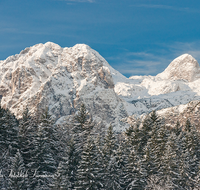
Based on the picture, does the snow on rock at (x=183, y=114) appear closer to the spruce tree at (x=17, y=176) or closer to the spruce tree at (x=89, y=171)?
the spruce tree at (x=89, y=171)

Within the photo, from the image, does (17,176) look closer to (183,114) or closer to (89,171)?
(89,171)

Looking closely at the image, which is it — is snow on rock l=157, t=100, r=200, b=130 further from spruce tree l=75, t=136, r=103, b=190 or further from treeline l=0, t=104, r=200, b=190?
spruce tree l=75, t=136, r=103, b=190

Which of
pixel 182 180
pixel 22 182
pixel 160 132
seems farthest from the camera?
pixel 160 132

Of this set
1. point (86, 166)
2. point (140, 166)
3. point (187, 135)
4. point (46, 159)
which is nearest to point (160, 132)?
point (187, 135)

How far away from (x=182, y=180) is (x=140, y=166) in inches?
318

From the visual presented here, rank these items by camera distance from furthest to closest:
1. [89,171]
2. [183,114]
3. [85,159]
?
[183,114]
[85,159]
[89,171]

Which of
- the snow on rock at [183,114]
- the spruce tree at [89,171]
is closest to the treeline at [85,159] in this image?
the spruce tree at [89,171]

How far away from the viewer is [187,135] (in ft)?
186

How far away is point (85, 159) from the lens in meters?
43.6

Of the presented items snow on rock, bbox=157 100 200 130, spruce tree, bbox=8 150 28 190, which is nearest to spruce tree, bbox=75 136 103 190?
spruce tree, bbox=8 150 28 190

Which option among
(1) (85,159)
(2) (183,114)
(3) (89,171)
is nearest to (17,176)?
(1) (85,159)

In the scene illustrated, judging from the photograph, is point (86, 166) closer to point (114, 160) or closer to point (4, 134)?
point (114, 160)

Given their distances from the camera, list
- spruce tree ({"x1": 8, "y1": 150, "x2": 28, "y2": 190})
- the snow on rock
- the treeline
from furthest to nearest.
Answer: the snow on rock
the treeline
spruce tree ({"x1": 8, "y1": 150, "x2": 28, "y2": 190})

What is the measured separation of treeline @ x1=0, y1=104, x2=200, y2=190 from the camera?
4188 centimetres
